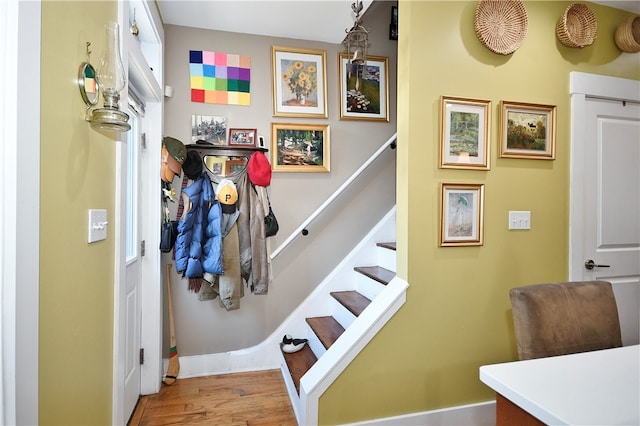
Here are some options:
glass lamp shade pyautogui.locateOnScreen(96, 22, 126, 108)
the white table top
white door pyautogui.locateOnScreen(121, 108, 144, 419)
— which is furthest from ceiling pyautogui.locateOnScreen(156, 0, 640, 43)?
the white table top

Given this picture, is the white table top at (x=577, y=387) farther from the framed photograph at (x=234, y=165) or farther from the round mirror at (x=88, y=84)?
the framed photograph at (x=234, y=165)

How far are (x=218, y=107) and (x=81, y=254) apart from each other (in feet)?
5.61

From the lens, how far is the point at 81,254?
3.65 feet

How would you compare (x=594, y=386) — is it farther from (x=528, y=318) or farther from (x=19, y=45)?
(x=19, y=45)

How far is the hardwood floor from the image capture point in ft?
6.39

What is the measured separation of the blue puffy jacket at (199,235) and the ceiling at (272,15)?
1188 mm

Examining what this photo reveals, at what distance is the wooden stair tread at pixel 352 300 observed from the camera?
218 cm

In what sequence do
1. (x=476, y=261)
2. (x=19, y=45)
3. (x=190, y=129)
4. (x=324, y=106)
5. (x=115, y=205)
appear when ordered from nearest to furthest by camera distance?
(x=19, y=45)
(x=115, y=205)
(x=476, y=261)
(x=190, y=129)
(x=324, y=106)

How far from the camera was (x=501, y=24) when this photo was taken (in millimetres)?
1852

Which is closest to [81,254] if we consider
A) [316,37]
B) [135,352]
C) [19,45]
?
[19,45]

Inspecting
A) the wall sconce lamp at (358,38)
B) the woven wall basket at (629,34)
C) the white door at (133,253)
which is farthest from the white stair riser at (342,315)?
the woven wall basket at (629,34)

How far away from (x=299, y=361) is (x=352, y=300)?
0.57 metres

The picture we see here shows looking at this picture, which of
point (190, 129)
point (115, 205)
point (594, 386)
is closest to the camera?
point (594, 386)

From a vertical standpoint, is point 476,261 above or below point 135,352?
above
